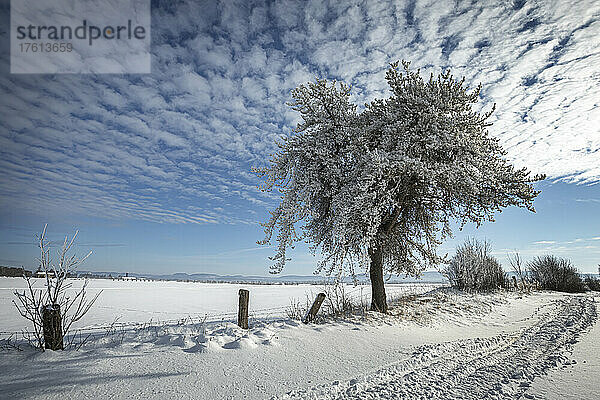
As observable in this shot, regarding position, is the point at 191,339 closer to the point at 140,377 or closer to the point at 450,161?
the point at 140,377

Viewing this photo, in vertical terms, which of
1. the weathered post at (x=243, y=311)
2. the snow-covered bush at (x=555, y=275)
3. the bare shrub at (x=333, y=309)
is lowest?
the snow-covered bush at (x=555, y=275)

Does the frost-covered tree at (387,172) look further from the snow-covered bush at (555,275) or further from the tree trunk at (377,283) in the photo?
the snow-covered bush at (555,275)

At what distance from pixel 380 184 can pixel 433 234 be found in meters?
4.78

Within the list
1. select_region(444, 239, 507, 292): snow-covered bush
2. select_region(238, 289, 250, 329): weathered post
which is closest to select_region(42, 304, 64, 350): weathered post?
select_region(238, 289, 250, 329): weathered post

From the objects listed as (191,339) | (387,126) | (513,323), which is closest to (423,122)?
(387,126)

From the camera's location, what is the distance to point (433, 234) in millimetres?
13516

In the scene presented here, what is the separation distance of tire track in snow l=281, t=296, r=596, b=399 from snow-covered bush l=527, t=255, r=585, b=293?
31.2 meters

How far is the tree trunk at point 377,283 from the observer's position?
38.6ft

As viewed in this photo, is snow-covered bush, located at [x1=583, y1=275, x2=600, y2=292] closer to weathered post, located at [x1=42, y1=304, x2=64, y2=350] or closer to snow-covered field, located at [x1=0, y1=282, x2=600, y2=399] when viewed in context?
snow-covered field, located at [x1=0, y1=282, x2=600, y2=399]

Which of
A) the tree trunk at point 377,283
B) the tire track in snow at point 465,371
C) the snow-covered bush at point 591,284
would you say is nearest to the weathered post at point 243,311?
the tire track in snow at point 465,371

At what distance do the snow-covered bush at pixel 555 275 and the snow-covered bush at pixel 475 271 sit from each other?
12.5 meters

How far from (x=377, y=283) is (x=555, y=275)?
3260 cm

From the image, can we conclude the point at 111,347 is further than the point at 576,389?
Yes

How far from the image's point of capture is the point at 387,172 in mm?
10336
